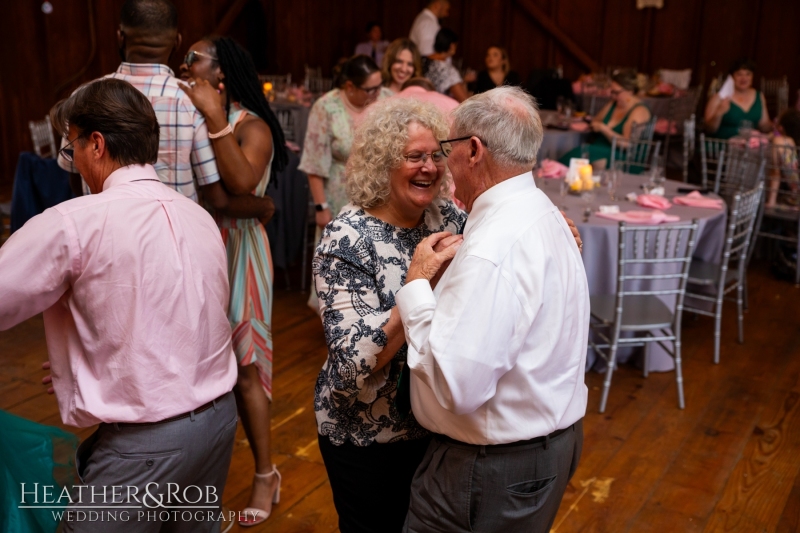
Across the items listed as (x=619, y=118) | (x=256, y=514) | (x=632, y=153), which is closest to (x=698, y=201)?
(x=632, y=153)

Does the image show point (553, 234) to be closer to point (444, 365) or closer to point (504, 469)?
point (444, 365)

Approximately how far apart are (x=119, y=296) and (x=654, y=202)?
360cm

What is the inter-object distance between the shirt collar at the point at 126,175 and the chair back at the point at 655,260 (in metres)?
2.60

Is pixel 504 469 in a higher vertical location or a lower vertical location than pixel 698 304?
higher

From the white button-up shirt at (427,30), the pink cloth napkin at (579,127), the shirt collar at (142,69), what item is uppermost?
the white button-up shirt at (427,30)

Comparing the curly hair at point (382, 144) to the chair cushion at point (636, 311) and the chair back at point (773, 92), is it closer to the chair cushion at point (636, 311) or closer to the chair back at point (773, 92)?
the chair cushion at point (636, 311)

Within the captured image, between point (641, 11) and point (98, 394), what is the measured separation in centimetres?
1155

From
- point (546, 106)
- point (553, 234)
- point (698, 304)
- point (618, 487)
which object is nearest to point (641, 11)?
point (546, 106)

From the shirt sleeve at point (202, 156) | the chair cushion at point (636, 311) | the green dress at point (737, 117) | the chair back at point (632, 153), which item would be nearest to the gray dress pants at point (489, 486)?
the shirt sleeve at point (202, 156)

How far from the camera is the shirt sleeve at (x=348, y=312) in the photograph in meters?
1.71

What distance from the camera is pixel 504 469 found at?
162 cm

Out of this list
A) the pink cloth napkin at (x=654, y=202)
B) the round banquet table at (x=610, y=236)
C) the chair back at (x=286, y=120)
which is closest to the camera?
the round banquet table at (x=610, y=236)

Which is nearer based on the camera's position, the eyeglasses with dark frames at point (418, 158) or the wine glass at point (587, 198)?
the eyeglasses with dark frames at point (418, 158)

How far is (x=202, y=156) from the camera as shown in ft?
8.09
